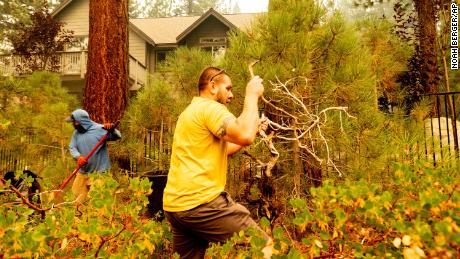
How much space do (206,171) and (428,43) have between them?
25.7 ft

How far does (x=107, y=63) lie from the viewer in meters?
5.16

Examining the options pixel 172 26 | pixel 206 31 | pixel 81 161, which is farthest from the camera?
pixel 172 26

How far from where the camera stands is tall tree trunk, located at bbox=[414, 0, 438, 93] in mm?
7754

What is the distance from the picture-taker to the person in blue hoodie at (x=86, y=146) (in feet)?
15.2

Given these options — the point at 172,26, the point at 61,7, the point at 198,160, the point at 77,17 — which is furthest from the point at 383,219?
the point at 172,26

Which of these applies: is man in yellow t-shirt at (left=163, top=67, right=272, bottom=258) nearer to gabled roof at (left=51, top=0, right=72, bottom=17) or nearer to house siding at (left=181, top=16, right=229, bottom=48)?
house siding at (left=181, top=16, right=229, bottom=48)

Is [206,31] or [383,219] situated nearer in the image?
[383,219]

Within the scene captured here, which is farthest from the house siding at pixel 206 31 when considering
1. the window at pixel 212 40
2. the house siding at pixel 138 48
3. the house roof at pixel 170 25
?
the house siding at pixel 138 48

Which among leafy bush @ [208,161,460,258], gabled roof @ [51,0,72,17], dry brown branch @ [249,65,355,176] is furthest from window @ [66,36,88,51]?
leafy bush @ [208,161,460,258]

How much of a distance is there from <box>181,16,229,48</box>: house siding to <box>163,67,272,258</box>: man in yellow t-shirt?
54.0ft

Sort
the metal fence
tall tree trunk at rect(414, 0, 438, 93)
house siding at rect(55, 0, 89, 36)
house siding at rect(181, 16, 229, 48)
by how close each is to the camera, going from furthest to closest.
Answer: house siding at rect(55, 0, 89, 36), house siding at rect(181, 16, 229, 48), tall tree trunk at rect(414, 0, 438, 93), the metal fence

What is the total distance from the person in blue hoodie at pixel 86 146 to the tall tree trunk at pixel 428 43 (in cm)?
668

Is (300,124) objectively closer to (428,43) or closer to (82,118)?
(82,118)

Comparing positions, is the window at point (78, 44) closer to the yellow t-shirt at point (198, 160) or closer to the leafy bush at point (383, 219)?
the yellow t-shirt at point (198, 160)
